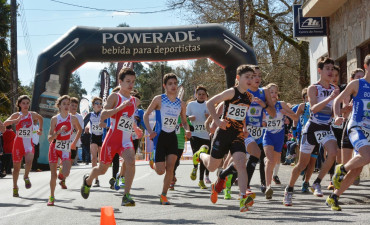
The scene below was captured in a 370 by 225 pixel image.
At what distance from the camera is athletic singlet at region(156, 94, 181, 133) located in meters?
9.43

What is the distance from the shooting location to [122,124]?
341 inches

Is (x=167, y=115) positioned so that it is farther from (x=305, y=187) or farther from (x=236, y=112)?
(x=305, y=187)

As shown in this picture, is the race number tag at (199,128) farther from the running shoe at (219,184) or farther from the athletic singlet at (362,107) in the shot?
the athletic singlet at (362,107)

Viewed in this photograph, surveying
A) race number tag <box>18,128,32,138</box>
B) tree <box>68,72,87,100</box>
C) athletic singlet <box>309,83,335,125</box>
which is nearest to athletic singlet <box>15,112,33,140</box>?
race number tag <box>18,128,32,138</box>

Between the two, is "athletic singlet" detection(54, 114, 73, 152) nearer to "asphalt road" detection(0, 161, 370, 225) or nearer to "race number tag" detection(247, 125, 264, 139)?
"asphalt road" detection(0, 161, 370, 225)

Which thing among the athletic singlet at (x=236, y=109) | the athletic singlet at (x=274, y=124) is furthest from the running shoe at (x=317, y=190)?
the athletic singlet at (x=236, y=109)

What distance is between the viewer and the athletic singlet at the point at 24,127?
12016 millimetres

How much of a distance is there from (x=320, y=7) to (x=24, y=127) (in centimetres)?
867

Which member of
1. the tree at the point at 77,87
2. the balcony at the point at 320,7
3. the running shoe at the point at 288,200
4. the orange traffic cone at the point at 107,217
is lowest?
the running shoe at the point at 288,200

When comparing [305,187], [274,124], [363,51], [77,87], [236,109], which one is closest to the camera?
[236,109]

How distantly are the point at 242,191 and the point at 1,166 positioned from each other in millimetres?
13323

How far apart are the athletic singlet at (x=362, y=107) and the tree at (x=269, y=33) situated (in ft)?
79.0

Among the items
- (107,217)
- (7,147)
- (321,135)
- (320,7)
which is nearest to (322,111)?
(321,135)

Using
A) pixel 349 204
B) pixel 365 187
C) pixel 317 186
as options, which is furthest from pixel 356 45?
pixel 349 204
